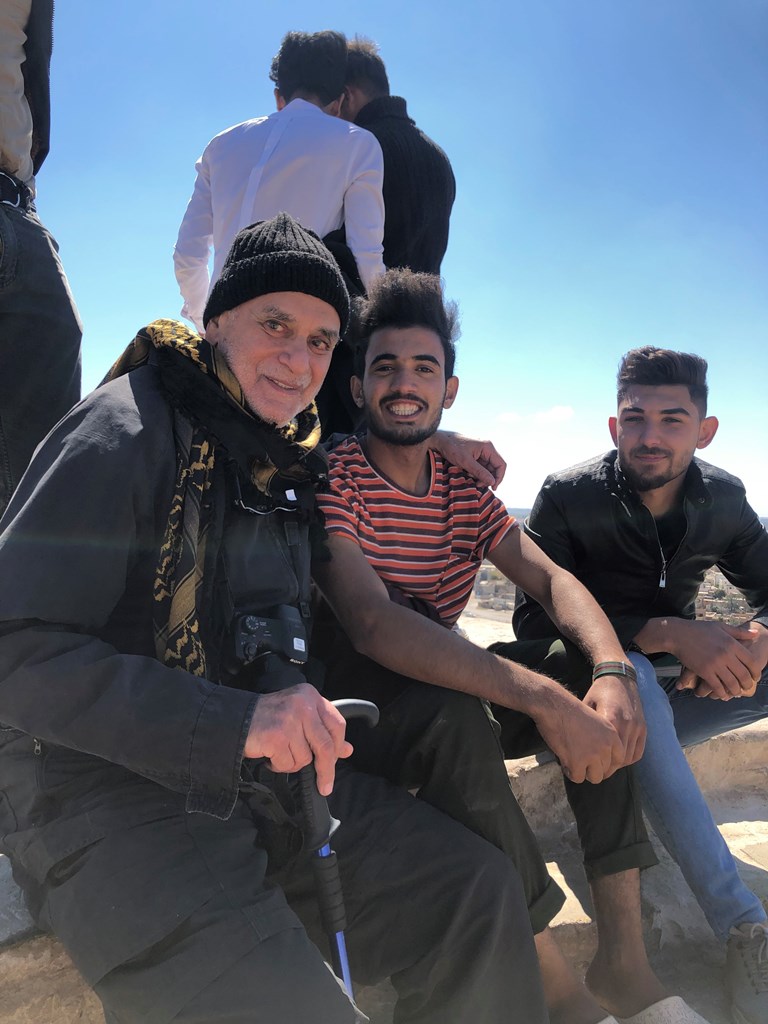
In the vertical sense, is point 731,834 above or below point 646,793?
below

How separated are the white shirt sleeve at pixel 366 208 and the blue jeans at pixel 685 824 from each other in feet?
6.86

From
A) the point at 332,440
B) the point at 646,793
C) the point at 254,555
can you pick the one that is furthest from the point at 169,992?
the point at 332,440

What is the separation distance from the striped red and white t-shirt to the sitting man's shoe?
1396 mm

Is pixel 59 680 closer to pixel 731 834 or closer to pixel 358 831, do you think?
pixel 358 831

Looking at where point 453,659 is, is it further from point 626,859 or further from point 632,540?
point 632,540

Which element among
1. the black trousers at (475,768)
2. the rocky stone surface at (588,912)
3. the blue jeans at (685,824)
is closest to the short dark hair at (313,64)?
the black trousers at (475,768)

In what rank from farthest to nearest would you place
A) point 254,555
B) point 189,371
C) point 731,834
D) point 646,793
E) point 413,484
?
point 731,834 → point 413,484 → point 646,793 → point 254,555 → point 189,371

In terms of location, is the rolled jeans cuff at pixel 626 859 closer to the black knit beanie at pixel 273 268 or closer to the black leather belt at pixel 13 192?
the black knit beanie at pixel 273 268

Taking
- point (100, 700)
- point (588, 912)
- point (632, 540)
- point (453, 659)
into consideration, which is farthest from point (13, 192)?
point (588, 912)

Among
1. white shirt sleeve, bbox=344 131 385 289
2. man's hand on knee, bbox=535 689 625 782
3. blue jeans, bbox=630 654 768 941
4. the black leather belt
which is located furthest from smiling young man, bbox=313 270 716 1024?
the black leather belt

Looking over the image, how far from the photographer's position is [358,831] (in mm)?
2051

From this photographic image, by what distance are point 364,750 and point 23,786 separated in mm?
1004

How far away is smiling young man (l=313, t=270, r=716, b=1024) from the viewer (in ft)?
7.22

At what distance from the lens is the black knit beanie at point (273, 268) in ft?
6.84
